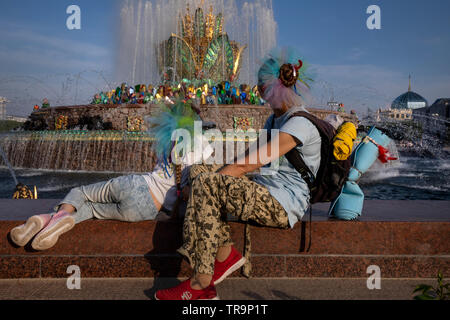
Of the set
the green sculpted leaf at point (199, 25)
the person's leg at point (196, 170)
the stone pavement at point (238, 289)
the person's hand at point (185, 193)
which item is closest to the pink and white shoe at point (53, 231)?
the stone pavement at point (238, 289)

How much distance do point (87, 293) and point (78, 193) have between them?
2.40ft

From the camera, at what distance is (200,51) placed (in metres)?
19.1

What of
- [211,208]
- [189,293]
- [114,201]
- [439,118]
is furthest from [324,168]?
[439,118]

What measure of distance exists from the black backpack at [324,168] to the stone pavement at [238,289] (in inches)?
25.8

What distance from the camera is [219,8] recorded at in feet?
68.9

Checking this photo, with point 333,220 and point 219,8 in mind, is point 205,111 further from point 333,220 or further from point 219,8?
point 219,8

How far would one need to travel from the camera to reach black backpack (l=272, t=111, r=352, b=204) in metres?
2.60

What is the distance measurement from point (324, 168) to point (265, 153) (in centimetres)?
51

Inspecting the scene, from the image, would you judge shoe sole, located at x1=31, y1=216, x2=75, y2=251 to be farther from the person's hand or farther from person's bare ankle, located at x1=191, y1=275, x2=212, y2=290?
person's bare ankle, located at x1=191, y1=275, x2=212, y2=290

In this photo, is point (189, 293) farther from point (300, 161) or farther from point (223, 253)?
point (300, 161)

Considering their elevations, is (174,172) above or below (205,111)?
below

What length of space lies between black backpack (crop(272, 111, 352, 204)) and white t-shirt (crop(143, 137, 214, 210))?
659 millimetres

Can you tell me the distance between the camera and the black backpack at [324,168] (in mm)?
2602
